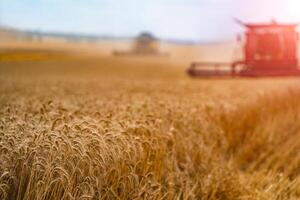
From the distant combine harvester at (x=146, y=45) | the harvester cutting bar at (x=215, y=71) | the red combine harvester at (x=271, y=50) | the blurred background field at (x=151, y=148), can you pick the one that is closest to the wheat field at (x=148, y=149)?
the blurred background field at (x=151, y=148)

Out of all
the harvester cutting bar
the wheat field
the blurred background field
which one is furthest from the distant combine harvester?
the wheat field

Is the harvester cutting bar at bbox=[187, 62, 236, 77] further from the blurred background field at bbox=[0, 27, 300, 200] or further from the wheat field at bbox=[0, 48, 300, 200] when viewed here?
the wheat field at bbox=[0, 48, 300, 200]

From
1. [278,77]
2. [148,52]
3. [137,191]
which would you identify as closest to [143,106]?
[137,191]

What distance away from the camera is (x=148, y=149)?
279 cm

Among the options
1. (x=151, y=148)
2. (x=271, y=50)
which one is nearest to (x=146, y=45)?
(x=271, y=50)

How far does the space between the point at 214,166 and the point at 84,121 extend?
1.23m

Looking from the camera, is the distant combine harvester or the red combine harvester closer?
the red combine harvester

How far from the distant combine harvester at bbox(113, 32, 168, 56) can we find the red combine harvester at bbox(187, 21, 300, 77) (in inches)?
323

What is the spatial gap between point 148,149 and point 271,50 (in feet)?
19.4

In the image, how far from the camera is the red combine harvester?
318 inches

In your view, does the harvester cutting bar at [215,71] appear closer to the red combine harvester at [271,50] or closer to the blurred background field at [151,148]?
the red combine harvester at [271,50]

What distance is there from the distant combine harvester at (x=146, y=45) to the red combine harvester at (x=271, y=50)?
8.21 metres

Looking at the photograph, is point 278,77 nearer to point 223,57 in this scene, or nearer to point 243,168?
point 223,57

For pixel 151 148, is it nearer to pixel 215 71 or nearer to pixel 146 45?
pixel 215 71
